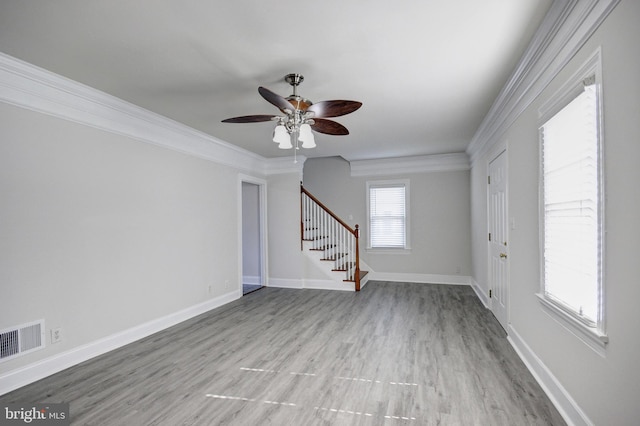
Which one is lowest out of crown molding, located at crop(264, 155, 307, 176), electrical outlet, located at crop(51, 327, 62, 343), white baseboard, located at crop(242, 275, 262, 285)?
white baseboard, located at crop(242, 275, 262, 285)

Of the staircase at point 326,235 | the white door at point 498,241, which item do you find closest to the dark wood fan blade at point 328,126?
the white door at point 498,241

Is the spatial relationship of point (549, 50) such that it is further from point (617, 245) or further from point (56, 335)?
point (56, 335)

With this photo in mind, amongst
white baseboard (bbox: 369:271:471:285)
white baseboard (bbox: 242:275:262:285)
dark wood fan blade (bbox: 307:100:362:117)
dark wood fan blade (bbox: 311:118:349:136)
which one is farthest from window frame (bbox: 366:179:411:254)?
dark wood fan blade (bbox: 307:100:362:117)

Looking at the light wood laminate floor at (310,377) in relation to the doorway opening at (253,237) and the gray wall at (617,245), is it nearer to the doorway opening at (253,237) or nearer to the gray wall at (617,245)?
the gray wall at (617,245)

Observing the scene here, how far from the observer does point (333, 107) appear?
2574 millimetres

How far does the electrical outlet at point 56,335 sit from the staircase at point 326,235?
406 centimetres

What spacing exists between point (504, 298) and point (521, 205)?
1317 mm

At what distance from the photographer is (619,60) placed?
4.92 feet

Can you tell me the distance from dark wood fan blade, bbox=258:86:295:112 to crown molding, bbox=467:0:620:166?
5.85ft

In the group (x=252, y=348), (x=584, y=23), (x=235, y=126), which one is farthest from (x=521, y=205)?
(x=235, y=126)

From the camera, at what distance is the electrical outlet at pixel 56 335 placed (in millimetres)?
2848

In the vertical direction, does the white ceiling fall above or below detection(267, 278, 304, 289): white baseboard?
above

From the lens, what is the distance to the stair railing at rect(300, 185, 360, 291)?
634 centimetres

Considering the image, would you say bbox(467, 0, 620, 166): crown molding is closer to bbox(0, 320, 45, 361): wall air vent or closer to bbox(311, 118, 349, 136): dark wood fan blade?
bbox(311, 118, 349, 136): dark wood fan blade
